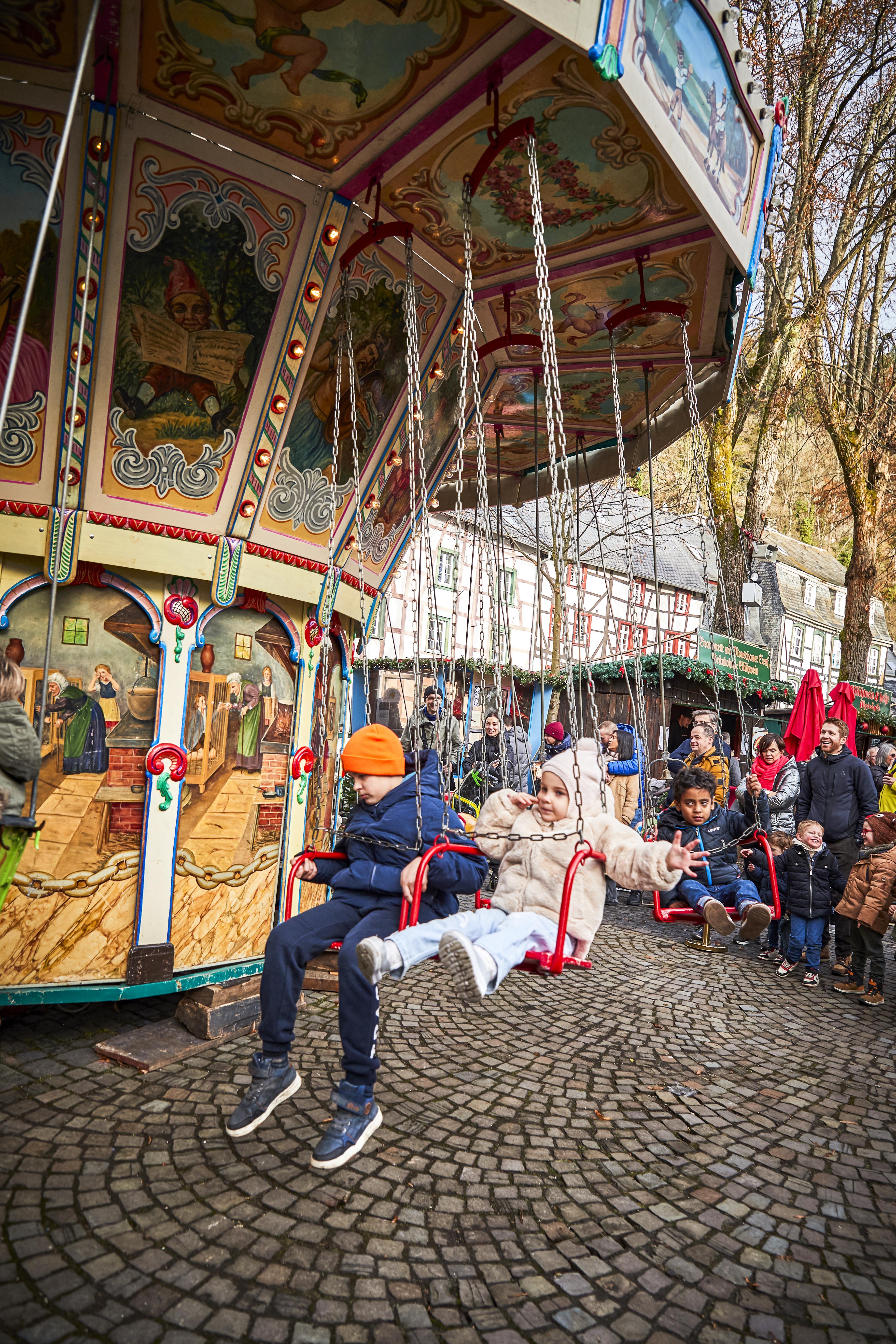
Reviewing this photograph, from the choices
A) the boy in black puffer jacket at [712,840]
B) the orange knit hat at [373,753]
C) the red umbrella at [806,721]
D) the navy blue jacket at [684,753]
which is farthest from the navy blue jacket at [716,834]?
the red umbrella at [806,721]

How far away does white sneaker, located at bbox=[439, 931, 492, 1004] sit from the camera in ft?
9.96

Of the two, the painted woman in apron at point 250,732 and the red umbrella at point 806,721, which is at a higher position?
the red umbrella at point 806,721

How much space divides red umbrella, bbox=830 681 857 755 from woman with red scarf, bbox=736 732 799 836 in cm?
56

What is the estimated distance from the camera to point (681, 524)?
24.2 metres

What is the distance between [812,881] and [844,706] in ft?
8.14

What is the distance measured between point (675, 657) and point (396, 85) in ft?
54.8

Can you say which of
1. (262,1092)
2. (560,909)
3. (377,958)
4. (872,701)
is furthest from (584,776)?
(872,701)

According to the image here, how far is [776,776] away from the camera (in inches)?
311

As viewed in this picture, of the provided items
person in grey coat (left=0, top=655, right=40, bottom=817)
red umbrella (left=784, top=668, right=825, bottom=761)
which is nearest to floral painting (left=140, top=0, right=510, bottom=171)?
person in grey coat (left=0, top=655, right=40, bottom=817)

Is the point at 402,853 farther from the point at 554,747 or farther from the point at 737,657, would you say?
the point at 737,657

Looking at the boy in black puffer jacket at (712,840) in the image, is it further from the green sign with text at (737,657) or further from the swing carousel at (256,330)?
the green sign with text at (737,657)

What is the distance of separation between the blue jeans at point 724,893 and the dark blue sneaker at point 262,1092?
7.42 feet

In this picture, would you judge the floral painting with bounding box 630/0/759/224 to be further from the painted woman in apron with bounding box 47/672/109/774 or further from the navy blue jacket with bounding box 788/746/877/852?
the navy blue jacket with bounding box 788/746/877/852

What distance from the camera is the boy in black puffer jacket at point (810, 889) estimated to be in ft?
22.7
